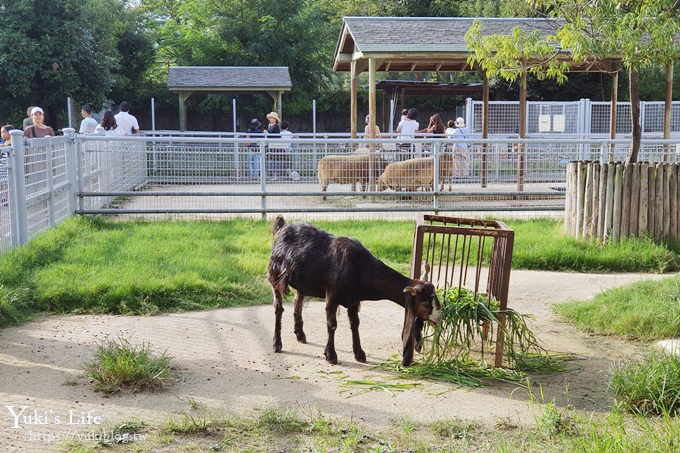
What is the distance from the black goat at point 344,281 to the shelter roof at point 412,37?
388 inches

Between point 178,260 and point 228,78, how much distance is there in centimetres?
2019

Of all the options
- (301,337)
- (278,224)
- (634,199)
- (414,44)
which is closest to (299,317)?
(301,337)

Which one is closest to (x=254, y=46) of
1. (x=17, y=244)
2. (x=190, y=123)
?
(x=190, y=123)

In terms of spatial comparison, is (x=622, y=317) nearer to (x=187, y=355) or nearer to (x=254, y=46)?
(x=187, y=355)

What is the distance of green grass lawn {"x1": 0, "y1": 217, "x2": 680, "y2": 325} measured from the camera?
24.7ft

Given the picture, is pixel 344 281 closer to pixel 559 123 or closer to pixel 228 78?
pixel 559 123

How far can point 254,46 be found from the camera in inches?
1462

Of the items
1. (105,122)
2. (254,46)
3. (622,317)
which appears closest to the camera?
(622,317)

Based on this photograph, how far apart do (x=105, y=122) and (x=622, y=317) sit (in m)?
11.5

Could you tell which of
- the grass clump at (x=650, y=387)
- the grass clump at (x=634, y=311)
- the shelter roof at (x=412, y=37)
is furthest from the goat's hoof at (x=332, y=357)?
the shelter roof at (x=412, y=37)

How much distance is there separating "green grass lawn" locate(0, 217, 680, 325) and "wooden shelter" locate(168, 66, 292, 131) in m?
15.9

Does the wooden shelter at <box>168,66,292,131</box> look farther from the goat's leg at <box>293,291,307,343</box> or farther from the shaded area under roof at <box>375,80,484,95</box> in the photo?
the goat's leg at <box>293,291,307,343</box>

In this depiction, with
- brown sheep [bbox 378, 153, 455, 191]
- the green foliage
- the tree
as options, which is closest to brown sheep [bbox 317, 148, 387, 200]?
brown sheep [bbox 378, 153, 455, 191]

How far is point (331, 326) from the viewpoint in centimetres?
579
